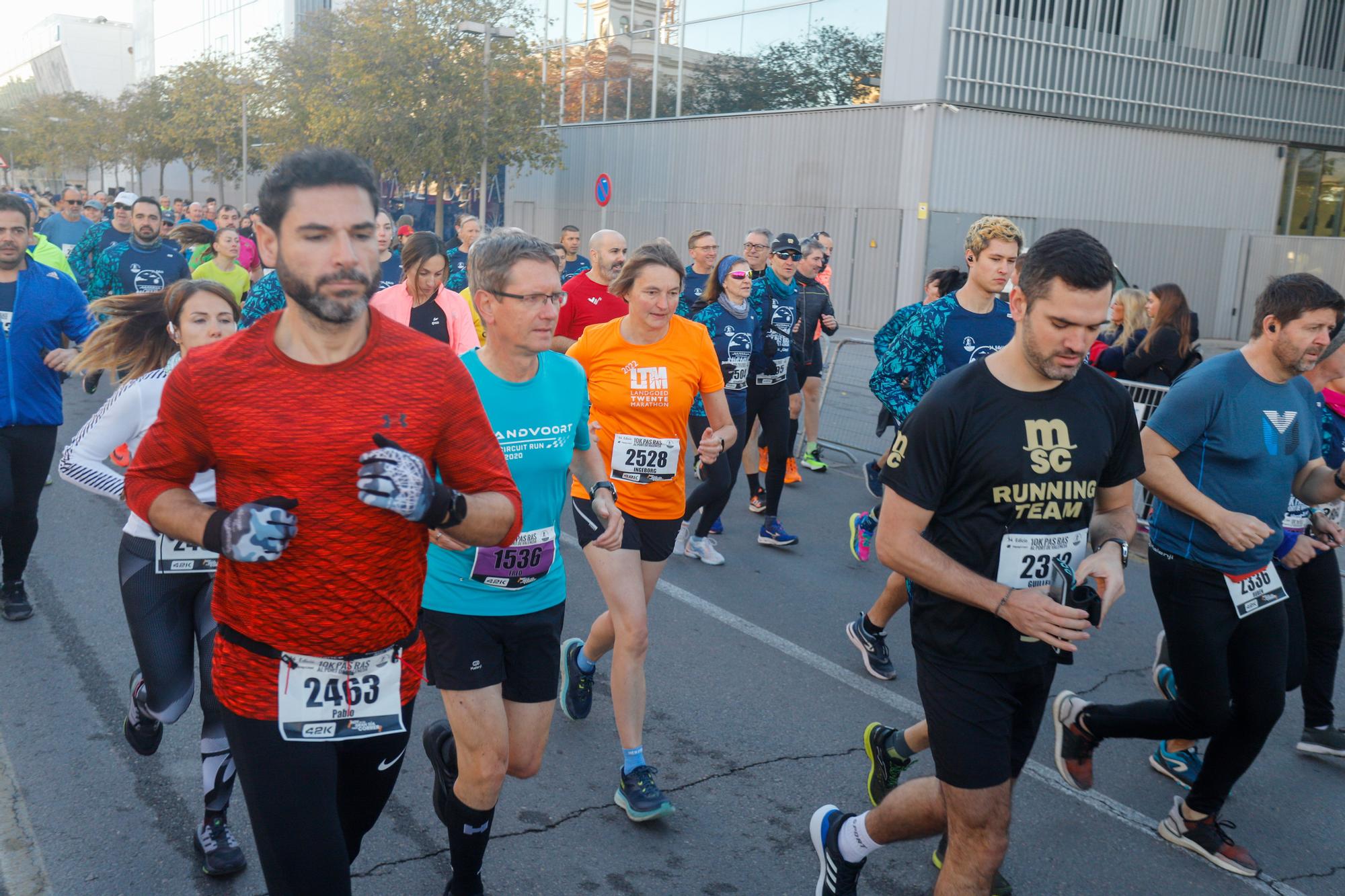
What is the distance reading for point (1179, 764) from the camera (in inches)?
178

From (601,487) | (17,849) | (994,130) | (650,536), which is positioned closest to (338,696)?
(601,487)

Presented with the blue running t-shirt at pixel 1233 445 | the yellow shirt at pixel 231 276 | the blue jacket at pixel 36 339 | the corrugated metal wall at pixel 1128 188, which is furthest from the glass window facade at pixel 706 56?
the blue running t-shirt at pixel 1233 445

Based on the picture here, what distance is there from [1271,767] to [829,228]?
20.3 m

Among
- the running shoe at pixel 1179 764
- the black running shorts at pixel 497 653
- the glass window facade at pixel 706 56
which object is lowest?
the running shoe at pixel 1179 764

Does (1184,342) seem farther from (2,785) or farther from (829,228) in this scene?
(829,228)

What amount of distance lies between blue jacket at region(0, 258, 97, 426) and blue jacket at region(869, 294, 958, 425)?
4.02 m

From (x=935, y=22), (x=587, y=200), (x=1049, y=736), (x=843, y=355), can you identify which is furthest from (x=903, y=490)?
(x=587, y=200)

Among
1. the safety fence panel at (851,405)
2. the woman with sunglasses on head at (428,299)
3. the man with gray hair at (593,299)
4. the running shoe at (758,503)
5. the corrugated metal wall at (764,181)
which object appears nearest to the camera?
the woman with sunglasses on head at (428,299)

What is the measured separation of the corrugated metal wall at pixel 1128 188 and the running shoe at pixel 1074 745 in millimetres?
18674

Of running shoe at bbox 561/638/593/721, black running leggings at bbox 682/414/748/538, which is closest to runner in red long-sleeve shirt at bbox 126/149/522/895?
running shoe at bbox 561/638/593/721

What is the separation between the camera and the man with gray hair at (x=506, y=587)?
3.26 meters

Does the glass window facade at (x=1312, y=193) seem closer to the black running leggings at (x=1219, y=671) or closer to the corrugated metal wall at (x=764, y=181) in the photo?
the corrugated metal wall at (x=764, y=181)

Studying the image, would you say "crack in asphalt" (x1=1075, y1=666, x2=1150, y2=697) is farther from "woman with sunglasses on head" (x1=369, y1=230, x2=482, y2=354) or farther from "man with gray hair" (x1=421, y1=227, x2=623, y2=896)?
"woman with sunglasses on head" (x1=369, y1=230, x2=482, y2=354)

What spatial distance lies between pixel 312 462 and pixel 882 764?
2.55m
